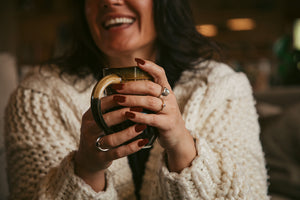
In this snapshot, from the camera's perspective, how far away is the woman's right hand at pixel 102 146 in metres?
0.43

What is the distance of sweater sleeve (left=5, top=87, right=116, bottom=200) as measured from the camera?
643 mm

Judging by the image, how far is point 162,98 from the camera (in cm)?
44

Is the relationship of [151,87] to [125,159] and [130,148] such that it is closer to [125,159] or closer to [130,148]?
[130,148]

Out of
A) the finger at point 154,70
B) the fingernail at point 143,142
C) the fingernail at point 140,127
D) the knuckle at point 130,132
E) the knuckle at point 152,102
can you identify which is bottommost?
the fingernail at point 143,142

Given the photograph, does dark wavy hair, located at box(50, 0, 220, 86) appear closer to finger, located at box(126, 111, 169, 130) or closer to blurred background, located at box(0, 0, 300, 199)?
blurred background, located at box(0, 0, 300, 199)

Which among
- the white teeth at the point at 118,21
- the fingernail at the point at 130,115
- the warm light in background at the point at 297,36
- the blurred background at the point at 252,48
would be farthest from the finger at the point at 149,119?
the warm light in background at the point at 297,36

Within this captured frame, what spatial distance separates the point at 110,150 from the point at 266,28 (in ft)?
16.2

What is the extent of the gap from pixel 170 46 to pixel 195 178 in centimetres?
43

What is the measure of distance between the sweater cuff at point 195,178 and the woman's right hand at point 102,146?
5.1 inches

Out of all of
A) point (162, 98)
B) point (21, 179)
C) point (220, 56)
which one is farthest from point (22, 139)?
point (220, 56)

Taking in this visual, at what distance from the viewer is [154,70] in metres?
0.43

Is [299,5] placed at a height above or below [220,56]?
above

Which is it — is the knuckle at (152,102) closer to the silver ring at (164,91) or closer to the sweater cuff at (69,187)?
the silver ring at (164,91)

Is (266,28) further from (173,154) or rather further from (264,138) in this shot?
(173,154)
